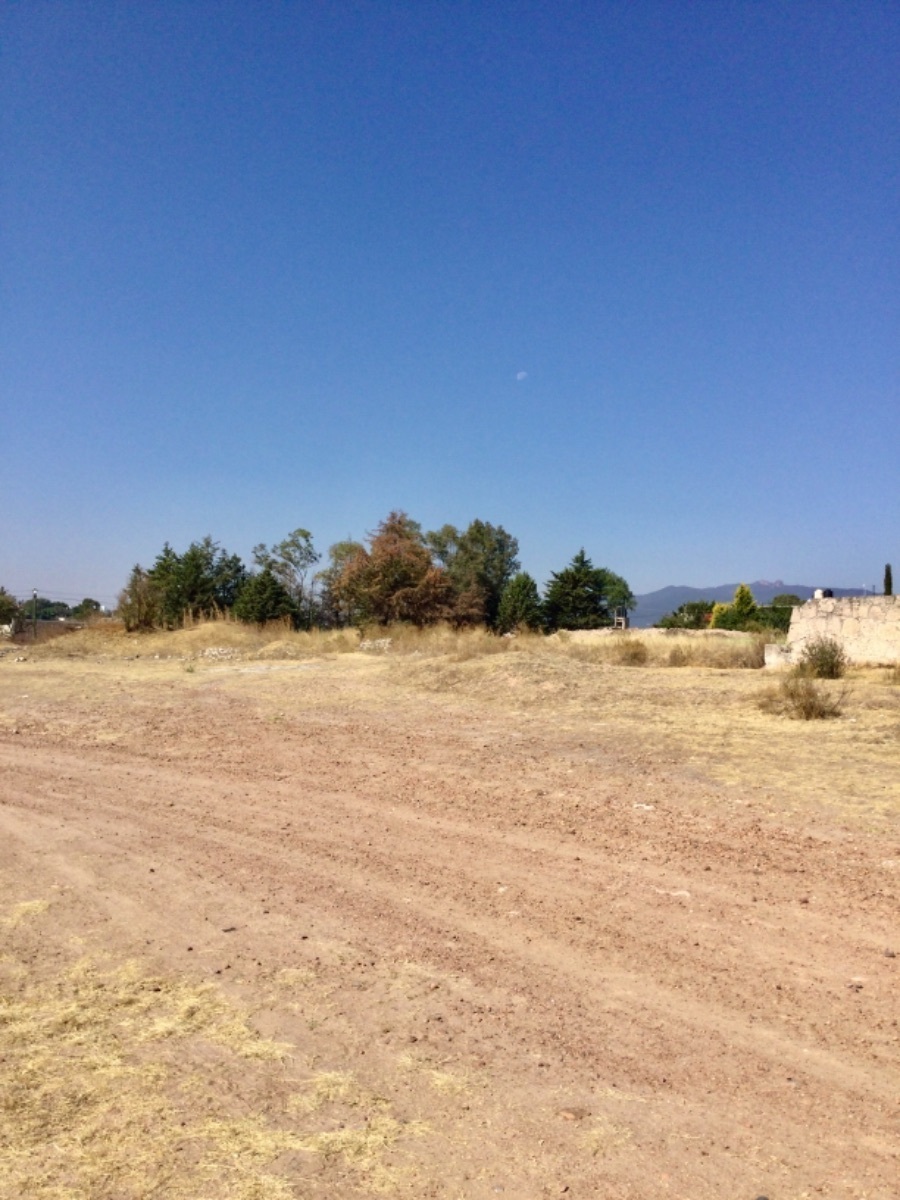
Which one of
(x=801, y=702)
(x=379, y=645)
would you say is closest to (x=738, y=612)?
(x=379, y=645)

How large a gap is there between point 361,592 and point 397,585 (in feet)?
5.73

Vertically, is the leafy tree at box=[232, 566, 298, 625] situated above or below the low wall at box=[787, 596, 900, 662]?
above

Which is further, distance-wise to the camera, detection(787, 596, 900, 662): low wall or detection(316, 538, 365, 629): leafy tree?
detection(316, 538, 365, 629): leafy tree

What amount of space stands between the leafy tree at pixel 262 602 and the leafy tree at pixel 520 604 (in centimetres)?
1273

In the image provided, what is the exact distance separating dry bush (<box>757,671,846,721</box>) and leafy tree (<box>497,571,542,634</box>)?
118ft

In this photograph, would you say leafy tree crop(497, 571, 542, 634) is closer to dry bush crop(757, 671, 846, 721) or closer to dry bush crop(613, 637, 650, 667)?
dry bush crop(613, 637, 650, 667)

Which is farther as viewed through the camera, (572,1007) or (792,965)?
(792,965)

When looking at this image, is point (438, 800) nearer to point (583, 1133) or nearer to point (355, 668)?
point (583, 1133)

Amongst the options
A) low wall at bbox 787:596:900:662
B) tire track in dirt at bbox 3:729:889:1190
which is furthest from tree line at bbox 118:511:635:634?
tire track in dirt at bbox 3:729:889:1190

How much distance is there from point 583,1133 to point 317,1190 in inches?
35.3

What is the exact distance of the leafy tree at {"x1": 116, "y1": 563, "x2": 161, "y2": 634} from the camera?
35.2 metres

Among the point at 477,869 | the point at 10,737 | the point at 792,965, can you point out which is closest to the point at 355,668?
the point at 10,737

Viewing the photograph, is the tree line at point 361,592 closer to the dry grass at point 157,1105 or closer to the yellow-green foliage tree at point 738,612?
the yellow-green foliage tree at point 738,612

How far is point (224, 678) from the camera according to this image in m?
17.7
